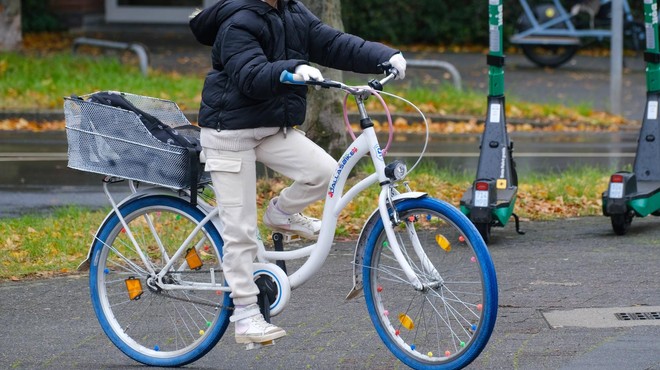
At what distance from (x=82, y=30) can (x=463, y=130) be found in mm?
13240

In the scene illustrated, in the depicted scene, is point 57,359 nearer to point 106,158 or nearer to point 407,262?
point 106,158

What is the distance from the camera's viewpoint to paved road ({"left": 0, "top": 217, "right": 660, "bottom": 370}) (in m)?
5.29

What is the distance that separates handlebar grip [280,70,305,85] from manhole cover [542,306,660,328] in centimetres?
190

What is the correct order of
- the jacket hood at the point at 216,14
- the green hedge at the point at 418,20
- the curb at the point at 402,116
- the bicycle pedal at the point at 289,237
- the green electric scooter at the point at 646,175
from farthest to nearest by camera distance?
1. the green hedge at the point at 418,20
2. the curb at the point at 402,116
3. the green electric scooter at the point at 646,175
4. the bicycle pedal at the point at 289,237
5. the jacket hood at the point at 216,14

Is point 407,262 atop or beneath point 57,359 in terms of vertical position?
atop

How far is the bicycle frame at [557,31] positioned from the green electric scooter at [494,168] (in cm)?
1301

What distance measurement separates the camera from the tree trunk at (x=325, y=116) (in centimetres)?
970

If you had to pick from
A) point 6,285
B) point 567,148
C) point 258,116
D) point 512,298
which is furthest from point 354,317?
point 567,148

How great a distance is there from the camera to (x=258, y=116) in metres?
5.01

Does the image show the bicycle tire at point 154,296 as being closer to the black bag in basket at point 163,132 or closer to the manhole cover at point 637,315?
the black bag in basket at point 163,132

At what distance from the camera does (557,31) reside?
20922 millimetres

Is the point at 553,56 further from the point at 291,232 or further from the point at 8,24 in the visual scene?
the point at 291,232

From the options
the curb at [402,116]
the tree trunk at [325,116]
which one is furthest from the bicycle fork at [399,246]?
the curb at [402,116]

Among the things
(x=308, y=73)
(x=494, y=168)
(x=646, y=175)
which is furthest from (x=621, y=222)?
(x=308, y=73)
